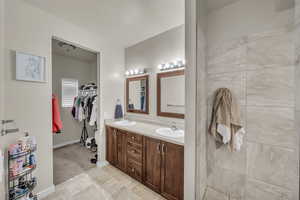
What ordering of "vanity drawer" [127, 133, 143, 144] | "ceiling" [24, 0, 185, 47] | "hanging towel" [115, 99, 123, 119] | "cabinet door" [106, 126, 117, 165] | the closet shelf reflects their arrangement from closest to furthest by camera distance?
1. the closet shelf
2. "ceiling" [24, 0, 185, 47]
3. "vanity drawer" [127, 133, 143, 144]
4. "cabinet door" [106, 126, 117, 165]
5. "hanging towel" [115, 99, 123, 119]

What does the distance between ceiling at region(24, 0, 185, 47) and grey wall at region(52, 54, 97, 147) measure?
2006mm

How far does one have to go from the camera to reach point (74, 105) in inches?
142

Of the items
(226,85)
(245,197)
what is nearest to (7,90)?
(226,85)

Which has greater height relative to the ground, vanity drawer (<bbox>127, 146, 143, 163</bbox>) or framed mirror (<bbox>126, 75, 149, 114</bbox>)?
framed mirror (<bbox>126, 75, 149, 114</bbox>)

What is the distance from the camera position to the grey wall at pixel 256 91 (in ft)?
4.03

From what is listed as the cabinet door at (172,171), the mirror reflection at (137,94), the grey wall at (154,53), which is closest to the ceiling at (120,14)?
the grey wall at (154,53)

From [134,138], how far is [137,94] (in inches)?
43.9

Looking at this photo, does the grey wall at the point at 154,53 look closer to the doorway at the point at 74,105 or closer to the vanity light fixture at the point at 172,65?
the vanity light fixture at the point at 172,65

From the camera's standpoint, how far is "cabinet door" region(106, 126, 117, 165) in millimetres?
2529

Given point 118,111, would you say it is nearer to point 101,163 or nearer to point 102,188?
point 101,163

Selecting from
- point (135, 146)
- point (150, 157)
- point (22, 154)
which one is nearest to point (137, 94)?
point (135, 146)

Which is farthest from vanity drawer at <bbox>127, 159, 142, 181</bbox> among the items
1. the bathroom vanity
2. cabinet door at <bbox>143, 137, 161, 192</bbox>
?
cabinet door at <bbox>143, 137, 161, 192</bbox>

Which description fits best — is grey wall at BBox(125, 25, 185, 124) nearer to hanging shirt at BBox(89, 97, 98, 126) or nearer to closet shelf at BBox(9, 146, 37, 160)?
hanging shirt at BBox(89, 97, 98, 126)

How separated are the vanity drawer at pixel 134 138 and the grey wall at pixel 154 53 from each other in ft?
2.01
